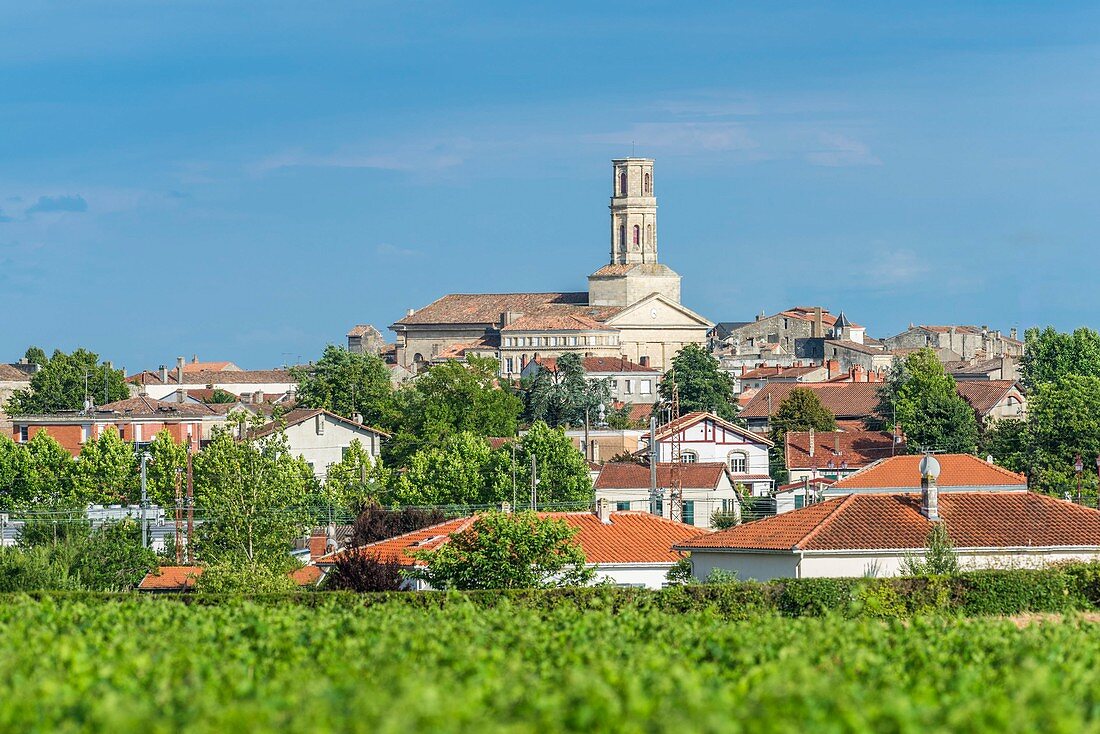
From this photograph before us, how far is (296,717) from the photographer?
11.8 m

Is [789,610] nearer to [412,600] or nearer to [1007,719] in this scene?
[412,600]

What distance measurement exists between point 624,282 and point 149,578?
132 meters

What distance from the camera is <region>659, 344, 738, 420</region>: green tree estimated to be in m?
116

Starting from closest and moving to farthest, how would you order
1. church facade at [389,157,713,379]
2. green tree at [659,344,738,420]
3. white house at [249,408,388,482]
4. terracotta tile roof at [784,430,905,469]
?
white house at [249,408,388,482]
terracotta tile roof at [784,430,905,469]
green tree at [659,344,738,420]
church facade at [389,157,713,379]

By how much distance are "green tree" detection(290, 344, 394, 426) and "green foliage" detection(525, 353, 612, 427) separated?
1201cm

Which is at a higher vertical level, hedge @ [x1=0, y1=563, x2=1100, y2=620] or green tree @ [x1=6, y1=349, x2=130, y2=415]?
green tree @ [x1=6, y1=349, x2=130, y2=415]

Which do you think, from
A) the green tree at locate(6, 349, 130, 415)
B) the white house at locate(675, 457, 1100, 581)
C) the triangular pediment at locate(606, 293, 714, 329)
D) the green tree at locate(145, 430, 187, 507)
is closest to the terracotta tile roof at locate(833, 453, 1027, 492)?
the white house at locate(675, 457, 1100, 581)

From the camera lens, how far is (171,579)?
43500 mm

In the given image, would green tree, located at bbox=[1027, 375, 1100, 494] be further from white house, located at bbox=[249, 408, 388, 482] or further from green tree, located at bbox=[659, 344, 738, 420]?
white house, located at bbox=[249, 408, 388, 482]

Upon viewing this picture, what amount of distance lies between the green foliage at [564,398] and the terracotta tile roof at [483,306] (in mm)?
45041

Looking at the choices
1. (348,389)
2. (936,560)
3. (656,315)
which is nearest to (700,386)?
(348,389)

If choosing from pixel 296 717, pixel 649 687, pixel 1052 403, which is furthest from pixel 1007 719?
pixel 1052 403

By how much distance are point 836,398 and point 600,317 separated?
50.1m

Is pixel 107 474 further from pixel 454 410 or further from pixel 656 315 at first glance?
pixel 656 315
